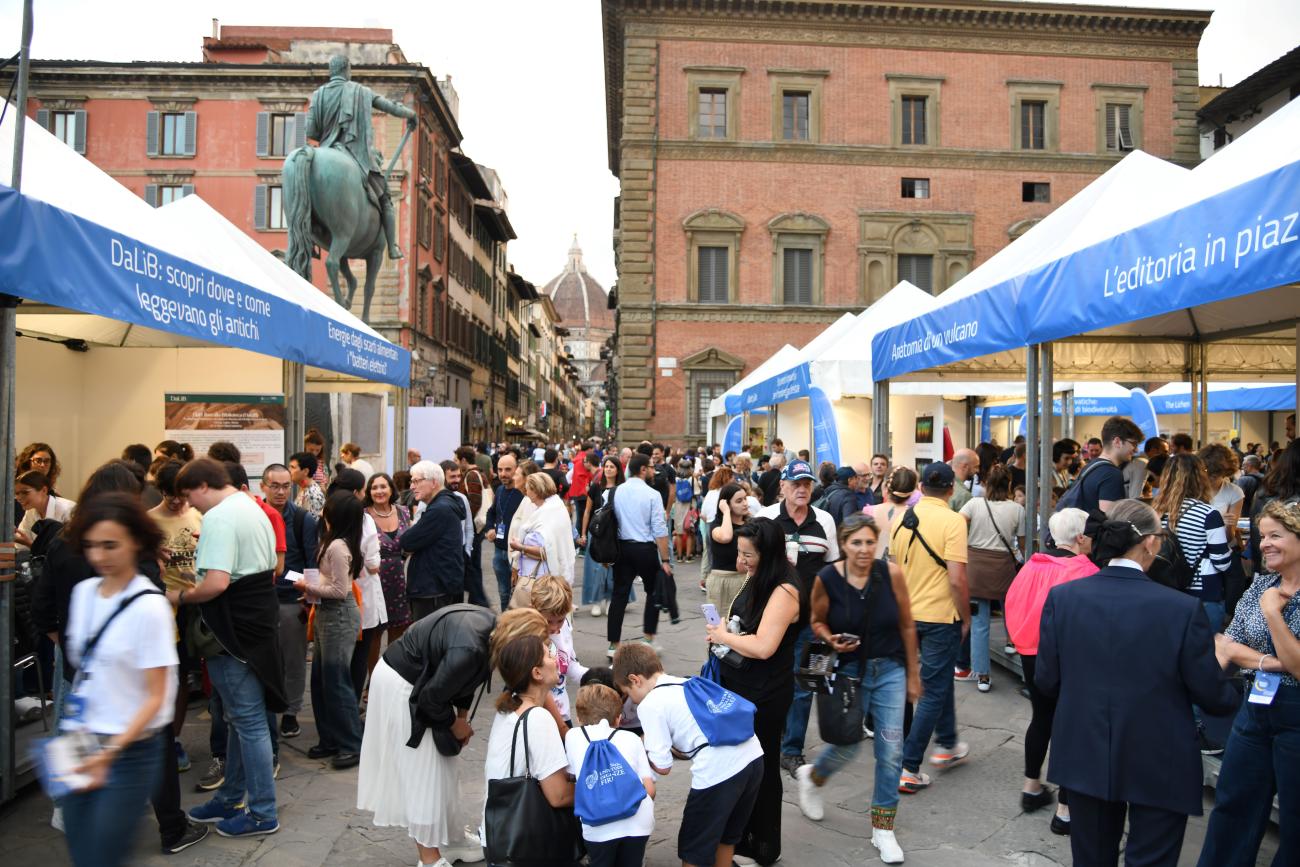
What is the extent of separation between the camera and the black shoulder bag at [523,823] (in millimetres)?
3420

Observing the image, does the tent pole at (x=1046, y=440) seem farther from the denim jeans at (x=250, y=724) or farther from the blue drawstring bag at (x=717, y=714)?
the denim jeans at (x=250, y=724)

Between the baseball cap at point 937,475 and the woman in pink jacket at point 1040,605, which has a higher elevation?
the baseball cap at point 937,475

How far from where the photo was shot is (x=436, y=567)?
6719mm

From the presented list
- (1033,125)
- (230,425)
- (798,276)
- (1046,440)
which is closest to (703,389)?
(798,276)

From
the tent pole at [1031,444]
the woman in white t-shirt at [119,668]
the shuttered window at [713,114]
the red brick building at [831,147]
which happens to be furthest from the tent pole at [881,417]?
the shuttered window at [713,114]

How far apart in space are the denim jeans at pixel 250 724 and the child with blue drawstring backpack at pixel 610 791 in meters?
1.89

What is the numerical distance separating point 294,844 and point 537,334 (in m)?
81.8

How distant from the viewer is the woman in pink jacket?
187 inches

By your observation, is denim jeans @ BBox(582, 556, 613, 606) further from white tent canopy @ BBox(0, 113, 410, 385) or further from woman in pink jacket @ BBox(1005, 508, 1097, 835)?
woman in pink jacket @ BBox(1005, 508, 1097, 835)

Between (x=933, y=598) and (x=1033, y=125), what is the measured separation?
32.5 meters

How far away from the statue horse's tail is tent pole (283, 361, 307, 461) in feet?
14.7

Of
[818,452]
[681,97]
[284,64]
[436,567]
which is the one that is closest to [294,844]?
[436,567]

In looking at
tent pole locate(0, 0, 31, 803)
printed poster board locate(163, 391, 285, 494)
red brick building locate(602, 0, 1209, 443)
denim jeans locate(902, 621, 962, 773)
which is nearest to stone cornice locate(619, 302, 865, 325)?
red brick building locate(602, 0, 1209, 443)

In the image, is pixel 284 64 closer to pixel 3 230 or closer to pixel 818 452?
pixel 818 452
